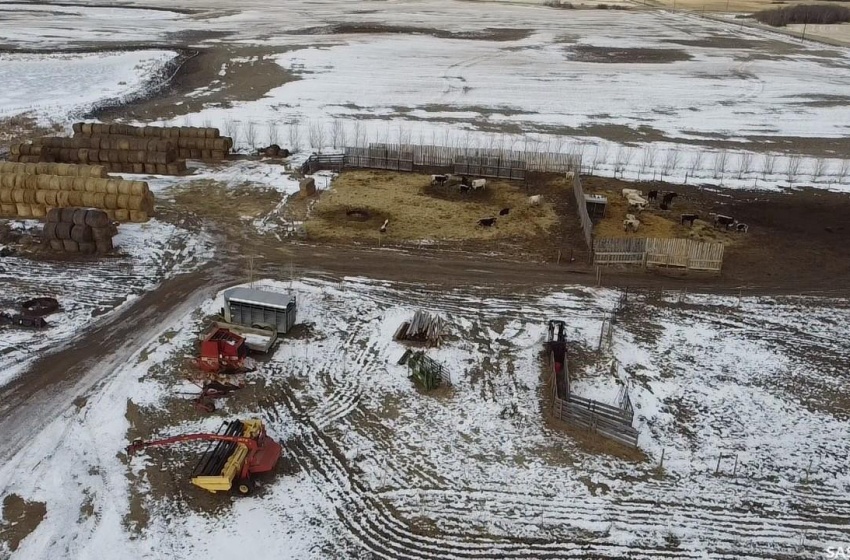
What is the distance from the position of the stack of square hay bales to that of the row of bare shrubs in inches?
4574

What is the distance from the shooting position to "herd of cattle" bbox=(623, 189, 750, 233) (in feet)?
102

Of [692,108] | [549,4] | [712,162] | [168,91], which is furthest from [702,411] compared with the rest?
[549,4]

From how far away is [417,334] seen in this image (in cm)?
2198

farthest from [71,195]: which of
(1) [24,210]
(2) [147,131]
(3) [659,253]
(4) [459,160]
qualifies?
(3) [659,253]

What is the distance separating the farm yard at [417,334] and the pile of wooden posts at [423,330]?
0.37 ft

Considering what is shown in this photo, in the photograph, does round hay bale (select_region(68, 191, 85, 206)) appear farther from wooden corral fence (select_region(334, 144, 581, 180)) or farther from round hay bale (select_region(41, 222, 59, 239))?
wooden corral fence (select_region(334, 144, 581, 180))

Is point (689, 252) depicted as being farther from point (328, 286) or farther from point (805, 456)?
point (328, 286)

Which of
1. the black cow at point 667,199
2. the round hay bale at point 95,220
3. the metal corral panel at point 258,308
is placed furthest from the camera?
the black cow at point 667,199

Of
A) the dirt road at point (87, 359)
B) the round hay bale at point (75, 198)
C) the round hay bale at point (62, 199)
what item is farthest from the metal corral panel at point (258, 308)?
the round hay bale at point (62, 199)

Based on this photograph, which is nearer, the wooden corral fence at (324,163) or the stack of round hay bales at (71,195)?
the stack of round hay bales at (71,195)

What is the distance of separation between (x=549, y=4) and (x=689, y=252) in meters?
120

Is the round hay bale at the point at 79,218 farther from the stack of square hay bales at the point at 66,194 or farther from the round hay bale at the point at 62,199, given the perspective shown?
the round hay bale at the point at 62,199

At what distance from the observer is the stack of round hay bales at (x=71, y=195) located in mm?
29953

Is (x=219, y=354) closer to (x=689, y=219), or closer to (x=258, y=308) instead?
(x=258, y=308)
